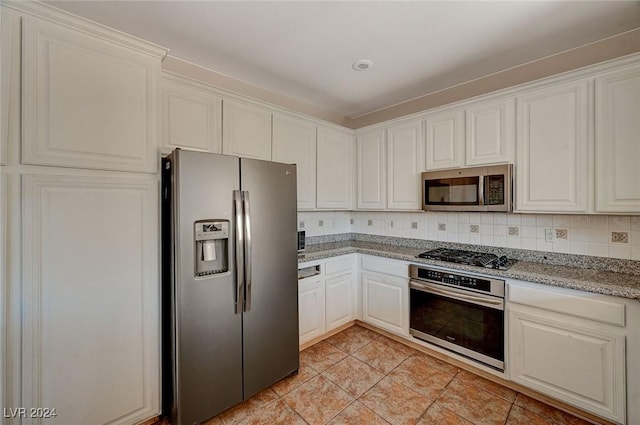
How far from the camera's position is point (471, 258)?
2350 millimetres

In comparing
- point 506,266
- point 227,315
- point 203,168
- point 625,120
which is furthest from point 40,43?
point 625,120

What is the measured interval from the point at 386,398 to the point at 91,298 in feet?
6.70

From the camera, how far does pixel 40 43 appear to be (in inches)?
53.7

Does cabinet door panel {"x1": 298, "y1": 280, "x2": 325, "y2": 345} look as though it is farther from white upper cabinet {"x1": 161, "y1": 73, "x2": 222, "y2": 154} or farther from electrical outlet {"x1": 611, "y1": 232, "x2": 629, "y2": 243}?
electrical outlet {"x1": 611, "y1": 232, "x2": 629, "y2": 243}

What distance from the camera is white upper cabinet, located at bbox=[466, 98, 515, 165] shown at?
2209mm

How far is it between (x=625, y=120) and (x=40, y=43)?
11.3 ft

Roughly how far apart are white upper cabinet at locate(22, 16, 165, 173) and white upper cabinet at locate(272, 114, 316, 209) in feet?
3.71

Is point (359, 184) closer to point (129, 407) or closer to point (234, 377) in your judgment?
point (234, 377)

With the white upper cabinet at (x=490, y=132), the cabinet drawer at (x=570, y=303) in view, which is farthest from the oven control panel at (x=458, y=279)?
the white upper cabinet at (x=490, y=132)

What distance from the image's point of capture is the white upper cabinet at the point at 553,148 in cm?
191

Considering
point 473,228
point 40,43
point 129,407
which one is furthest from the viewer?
point 473,228

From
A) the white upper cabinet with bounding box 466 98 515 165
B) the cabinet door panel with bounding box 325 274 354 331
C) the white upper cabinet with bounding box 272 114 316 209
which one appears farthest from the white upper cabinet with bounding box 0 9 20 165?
the white upper cabinet with bounding box 466 98 515 165

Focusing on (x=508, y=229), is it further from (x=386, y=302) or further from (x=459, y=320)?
(x=386, y=302)

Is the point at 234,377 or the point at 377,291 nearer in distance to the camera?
the point at 234,377
